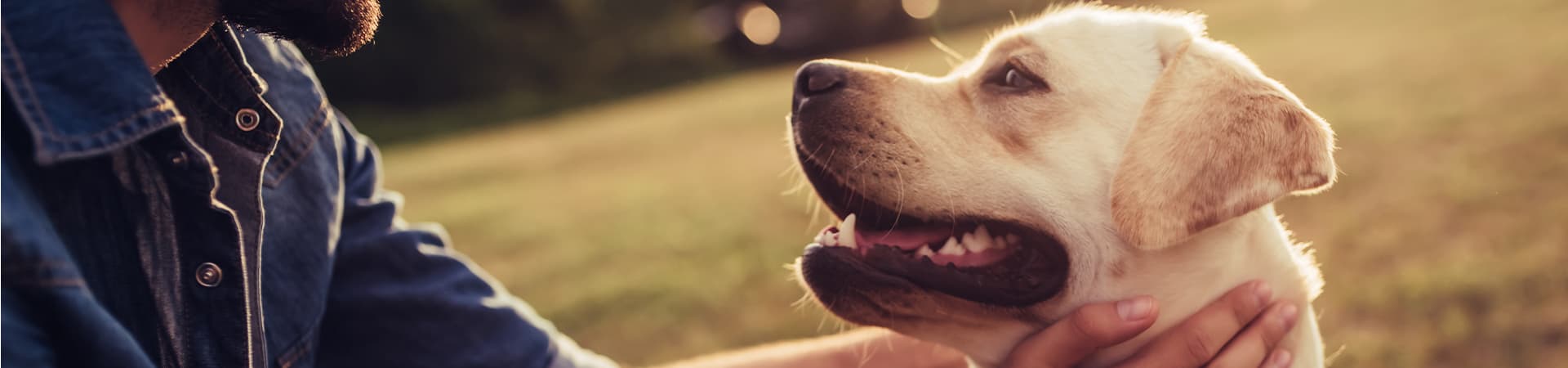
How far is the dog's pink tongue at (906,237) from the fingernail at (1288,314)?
761 millimetres

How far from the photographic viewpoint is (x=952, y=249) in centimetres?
266

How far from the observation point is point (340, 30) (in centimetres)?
253

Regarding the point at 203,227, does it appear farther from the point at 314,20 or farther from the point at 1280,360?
the point at 1280,360

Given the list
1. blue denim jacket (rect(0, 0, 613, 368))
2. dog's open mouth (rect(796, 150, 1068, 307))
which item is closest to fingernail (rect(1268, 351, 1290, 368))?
dog's open mouth (rect(796, 150, 1068, 307))

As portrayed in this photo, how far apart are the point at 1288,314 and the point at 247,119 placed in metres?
2.28

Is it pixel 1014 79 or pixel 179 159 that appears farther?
pixel 1014 79

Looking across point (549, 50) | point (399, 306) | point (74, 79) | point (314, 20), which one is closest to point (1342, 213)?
point (399, 306)

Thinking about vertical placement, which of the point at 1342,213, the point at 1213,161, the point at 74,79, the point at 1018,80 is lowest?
the point at 1342,213

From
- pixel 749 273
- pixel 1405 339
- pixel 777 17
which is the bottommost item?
pixel 749 273

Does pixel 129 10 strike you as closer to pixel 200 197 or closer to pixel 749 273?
pixel 200 197

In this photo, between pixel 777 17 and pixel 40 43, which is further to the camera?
pixel 777 17

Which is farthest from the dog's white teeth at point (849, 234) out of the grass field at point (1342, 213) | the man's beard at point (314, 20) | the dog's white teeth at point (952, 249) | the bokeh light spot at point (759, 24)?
the bokeh light spot at point (759, 24)

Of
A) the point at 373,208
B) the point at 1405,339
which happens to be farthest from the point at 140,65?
the point at 1405,339

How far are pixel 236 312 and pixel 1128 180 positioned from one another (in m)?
1.81
